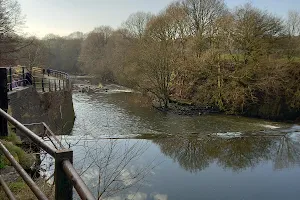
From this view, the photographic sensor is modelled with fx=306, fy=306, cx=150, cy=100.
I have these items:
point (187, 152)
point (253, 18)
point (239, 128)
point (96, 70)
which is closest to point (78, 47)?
point (96, 70)

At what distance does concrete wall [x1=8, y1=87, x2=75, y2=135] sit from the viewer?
10.4 metres

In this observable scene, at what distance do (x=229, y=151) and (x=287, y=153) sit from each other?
7.44 feet

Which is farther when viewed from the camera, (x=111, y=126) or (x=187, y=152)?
(x=111, y=126)

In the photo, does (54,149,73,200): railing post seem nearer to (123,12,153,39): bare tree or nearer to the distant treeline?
the distant treeline

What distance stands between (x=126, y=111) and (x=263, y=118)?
1023cm

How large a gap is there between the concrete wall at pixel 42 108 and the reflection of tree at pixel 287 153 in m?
8.56

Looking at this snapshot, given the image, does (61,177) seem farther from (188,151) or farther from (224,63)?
(224,63)

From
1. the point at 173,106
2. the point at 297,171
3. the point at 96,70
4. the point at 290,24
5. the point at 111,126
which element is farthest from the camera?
the point at 96,70

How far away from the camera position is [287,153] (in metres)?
11.6

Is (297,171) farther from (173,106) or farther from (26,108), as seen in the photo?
(173,106)

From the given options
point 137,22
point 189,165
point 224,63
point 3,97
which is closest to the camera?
point 3,97

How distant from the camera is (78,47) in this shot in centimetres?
6706

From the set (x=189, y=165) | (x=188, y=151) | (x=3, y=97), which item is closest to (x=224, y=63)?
(x=188, y=151)

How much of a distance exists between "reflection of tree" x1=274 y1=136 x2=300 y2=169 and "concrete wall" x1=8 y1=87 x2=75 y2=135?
8.56m
